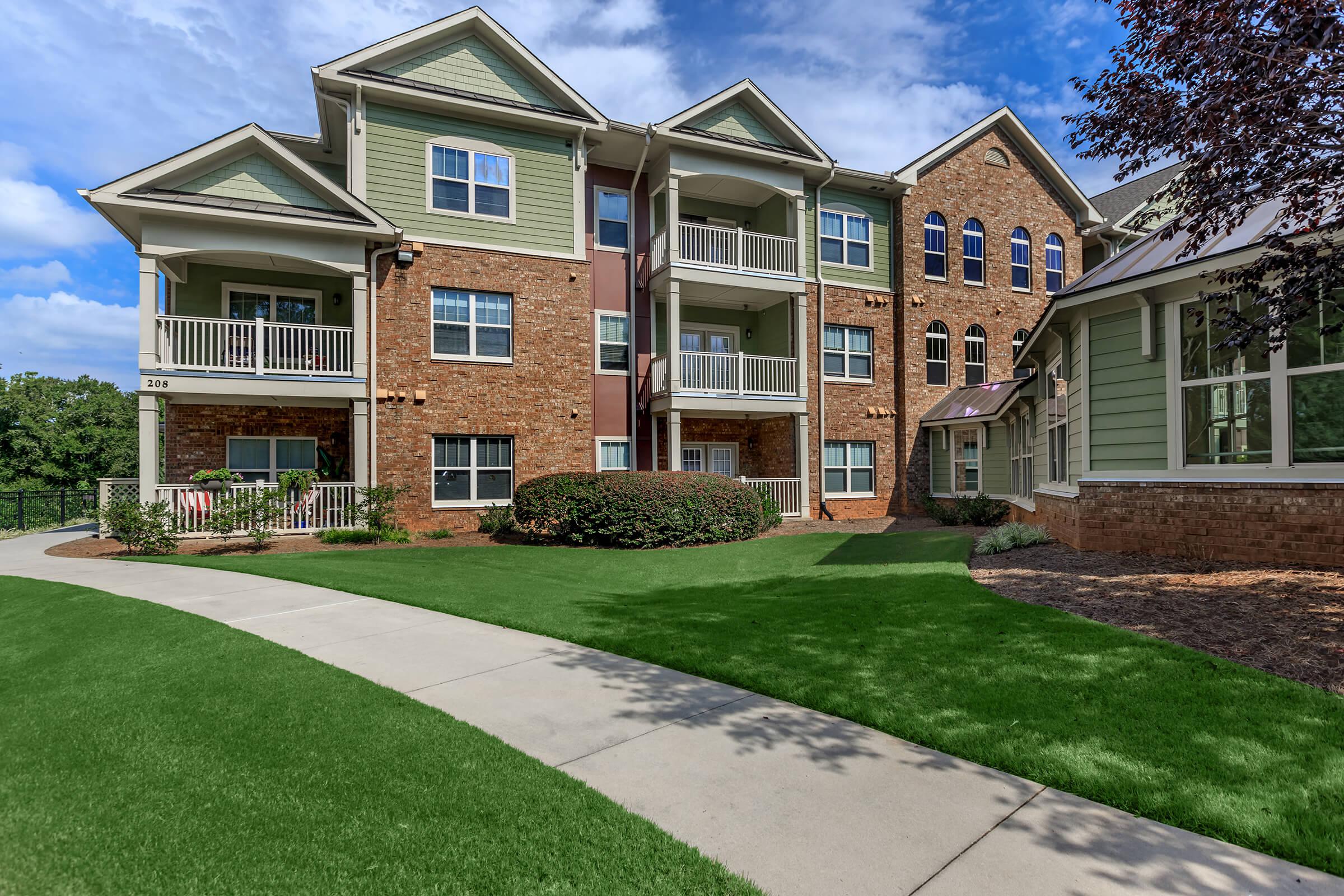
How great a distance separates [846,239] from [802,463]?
6942mm

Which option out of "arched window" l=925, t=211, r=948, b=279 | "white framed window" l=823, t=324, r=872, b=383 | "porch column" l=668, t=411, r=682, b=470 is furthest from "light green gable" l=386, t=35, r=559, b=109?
"arched window" l=925, t=211, r=948, b=279

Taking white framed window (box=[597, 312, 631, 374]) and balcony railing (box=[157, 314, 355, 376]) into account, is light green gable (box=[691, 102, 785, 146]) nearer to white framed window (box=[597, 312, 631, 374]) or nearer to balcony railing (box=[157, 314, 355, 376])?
white framed window (box=[597, 312, 631, 374])

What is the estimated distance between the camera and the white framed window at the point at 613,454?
1731 cm

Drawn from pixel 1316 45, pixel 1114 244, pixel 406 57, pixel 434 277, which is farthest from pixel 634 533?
pixel 1114 244

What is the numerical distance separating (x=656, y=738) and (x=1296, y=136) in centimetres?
677

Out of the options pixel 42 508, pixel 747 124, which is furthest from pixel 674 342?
pixel 42 508

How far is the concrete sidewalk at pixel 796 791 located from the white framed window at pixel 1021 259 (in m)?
21.4

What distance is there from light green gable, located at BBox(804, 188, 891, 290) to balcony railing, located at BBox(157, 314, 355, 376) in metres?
12.4

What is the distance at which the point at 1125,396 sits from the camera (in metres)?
9.79

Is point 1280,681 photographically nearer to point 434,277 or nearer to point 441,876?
point 441,876

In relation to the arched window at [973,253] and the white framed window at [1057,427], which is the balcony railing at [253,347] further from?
the arched window at [973,253]

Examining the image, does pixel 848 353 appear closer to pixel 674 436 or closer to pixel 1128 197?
pixel 674 436

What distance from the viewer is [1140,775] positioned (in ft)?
11.0

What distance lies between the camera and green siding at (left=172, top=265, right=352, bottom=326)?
602 inches
